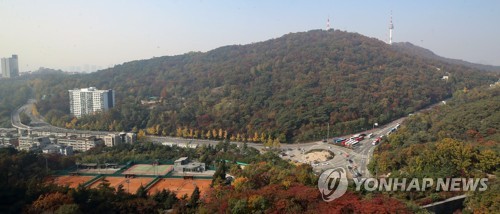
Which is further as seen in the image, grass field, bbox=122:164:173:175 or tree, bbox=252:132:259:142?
tree, bbox=252:132:259:142

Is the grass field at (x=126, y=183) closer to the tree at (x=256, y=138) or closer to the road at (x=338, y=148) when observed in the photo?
the road at (x=338, y=148)

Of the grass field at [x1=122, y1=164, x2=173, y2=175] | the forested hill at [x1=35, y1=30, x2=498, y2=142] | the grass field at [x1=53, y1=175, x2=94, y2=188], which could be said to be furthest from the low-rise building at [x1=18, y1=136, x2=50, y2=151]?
the grass field at [x1=122, y1=164, x2=173, y2=175]

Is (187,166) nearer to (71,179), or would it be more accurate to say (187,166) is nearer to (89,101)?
(71,179)

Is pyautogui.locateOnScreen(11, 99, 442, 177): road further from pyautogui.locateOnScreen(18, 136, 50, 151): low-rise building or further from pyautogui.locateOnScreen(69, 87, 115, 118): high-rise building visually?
pyautogui.locateOnScreen(18, 136, 50, 151): low-rise building

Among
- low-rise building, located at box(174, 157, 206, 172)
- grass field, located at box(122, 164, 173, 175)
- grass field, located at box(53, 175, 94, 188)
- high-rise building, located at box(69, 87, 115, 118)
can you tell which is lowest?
grass field, located at box(53, 175, 94, 188)

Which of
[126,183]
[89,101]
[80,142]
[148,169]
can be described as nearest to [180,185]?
[126,183]

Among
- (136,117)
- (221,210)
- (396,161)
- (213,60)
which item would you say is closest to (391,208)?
(221,210)

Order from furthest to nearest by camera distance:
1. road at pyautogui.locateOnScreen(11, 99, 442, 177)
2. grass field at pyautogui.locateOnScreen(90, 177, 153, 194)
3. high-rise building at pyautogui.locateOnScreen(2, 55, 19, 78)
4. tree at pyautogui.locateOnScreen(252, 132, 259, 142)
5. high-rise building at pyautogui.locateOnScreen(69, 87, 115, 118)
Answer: high-rise building at pyautogui.locateOnScreen(2, 55, 19, 78)
high-rise building at pyautogui.locateOnScreen(69, 87, 115, 118)
tree at pyautogui.locateOnScreen(252, 132, 259, 142)
road at pyautogui.locateOnScreen(11, 99, 442, 177)
grass field at pyautogui.locateOnScreen(90, 177, 153, 194)
